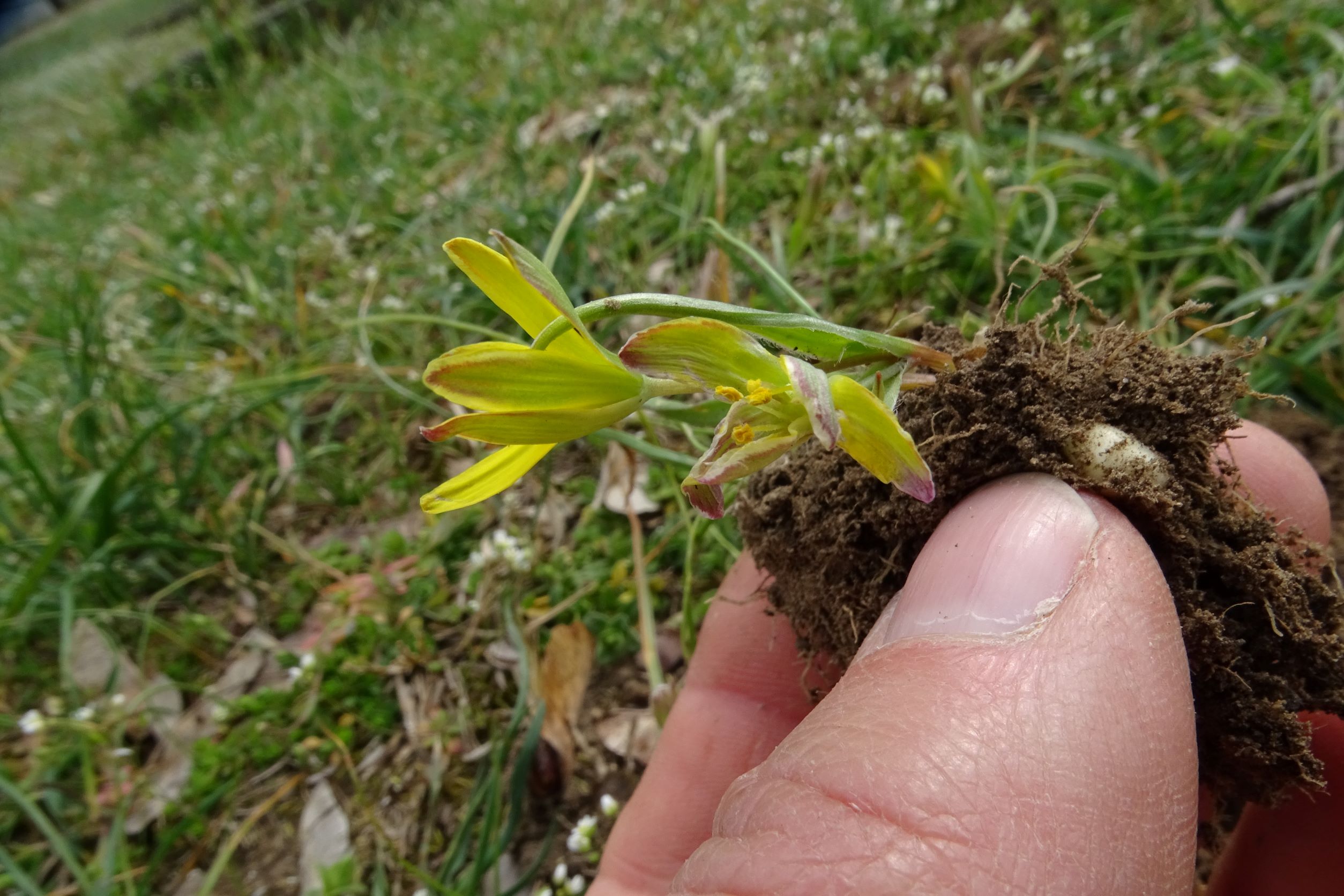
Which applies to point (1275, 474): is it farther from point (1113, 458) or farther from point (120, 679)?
point (120, 679)

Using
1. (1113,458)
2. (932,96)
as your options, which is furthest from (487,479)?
(932,96)

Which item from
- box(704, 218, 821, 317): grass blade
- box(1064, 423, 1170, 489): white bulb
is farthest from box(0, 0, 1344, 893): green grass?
box(1064, 423, 1170, 489): white bulb

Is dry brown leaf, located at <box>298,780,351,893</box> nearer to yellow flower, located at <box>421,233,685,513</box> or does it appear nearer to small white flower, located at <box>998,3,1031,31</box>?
yellow flower, located at <box>421,233,685,513</box>

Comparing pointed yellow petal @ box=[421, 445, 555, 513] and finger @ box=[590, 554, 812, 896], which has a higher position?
pointed yellow petal @ box=[421, 445, 555, 513]

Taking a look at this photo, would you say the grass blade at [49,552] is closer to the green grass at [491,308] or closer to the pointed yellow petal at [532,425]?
the green grass at [491,308]

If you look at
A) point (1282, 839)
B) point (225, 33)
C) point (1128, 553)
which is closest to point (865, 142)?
point (1128, 553)
